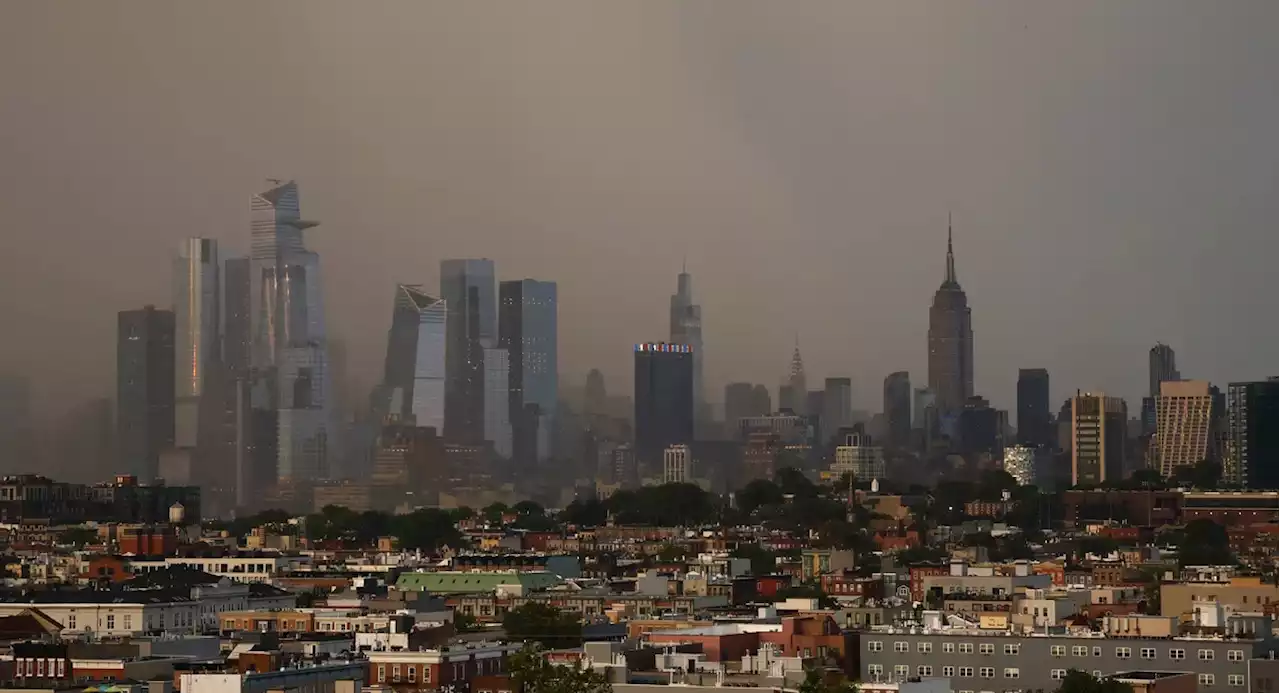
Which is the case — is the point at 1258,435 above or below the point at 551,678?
above

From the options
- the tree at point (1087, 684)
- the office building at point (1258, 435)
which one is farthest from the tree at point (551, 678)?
the office building at point (1258, 435)

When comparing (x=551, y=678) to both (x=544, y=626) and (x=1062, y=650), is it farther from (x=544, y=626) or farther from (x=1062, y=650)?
(x=544, y=626)

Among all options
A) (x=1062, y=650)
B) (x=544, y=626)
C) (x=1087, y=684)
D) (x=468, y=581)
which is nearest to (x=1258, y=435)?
(x=468, y=581)

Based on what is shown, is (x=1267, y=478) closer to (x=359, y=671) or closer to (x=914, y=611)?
(x=914, y=611)

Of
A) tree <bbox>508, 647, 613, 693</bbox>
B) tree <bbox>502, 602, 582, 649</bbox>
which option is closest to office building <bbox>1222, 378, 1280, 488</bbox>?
tree <bbox>502, 602, 582, 649</bbox>

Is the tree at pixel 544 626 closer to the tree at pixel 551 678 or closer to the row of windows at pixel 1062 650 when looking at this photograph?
the row of windows at pixel 1062 650

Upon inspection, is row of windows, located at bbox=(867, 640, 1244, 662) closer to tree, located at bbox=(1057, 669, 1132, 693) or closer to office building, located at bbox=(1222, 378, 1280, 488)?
tree, located at bbox=(1057, 669, 1132, 693)
